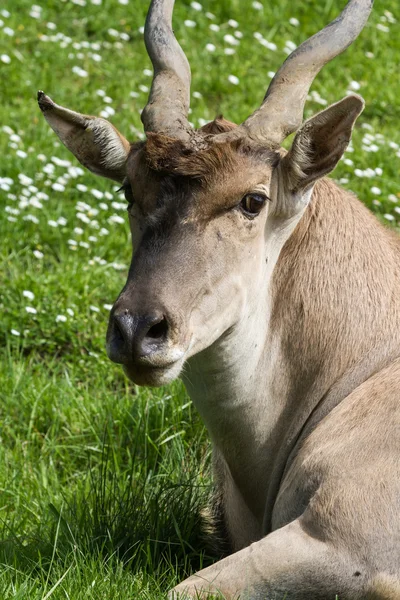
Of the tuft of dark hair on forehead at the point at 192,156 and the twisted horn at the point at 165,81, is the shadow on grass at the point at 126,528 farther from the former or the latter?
the twisted horn at the point at 165,81

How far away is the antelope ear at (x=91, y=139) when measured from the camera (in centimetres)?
559

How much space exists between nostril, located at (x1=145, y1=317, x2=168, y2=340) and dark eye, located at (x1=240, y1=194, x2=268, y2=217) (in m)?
0.72

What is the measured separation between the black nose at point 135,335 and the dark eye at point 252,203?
0.72 m

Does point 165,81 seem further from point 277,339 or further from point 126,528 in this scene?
point 126,528

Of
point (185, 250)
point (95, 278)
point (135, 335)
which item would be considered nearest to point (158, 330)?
point (135, 335)

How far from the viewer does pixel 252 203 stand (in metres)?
5.21

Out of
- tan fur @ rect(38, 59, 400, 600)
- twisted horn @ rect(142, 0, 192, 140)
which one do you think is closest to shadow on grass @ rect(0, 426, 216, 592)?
tan fur @ rect(38, 59, 400, 600)

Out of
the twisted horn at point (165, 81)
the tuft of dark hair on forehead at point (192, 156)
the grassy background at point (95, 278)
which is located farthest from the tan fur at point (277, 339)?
the grassy background at point (95, 278)

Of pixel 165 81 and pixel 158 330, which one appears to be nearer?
pixel 158 330

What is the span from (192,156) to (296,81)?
737 mm

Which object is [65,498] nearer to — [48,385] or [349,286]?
[48,385]

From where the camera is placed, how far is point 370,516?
494 centimetres

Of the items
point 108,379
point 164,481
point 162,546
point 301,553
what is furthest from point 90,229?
Result: point 301,553

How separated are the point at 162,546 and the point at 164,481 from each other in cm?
60
